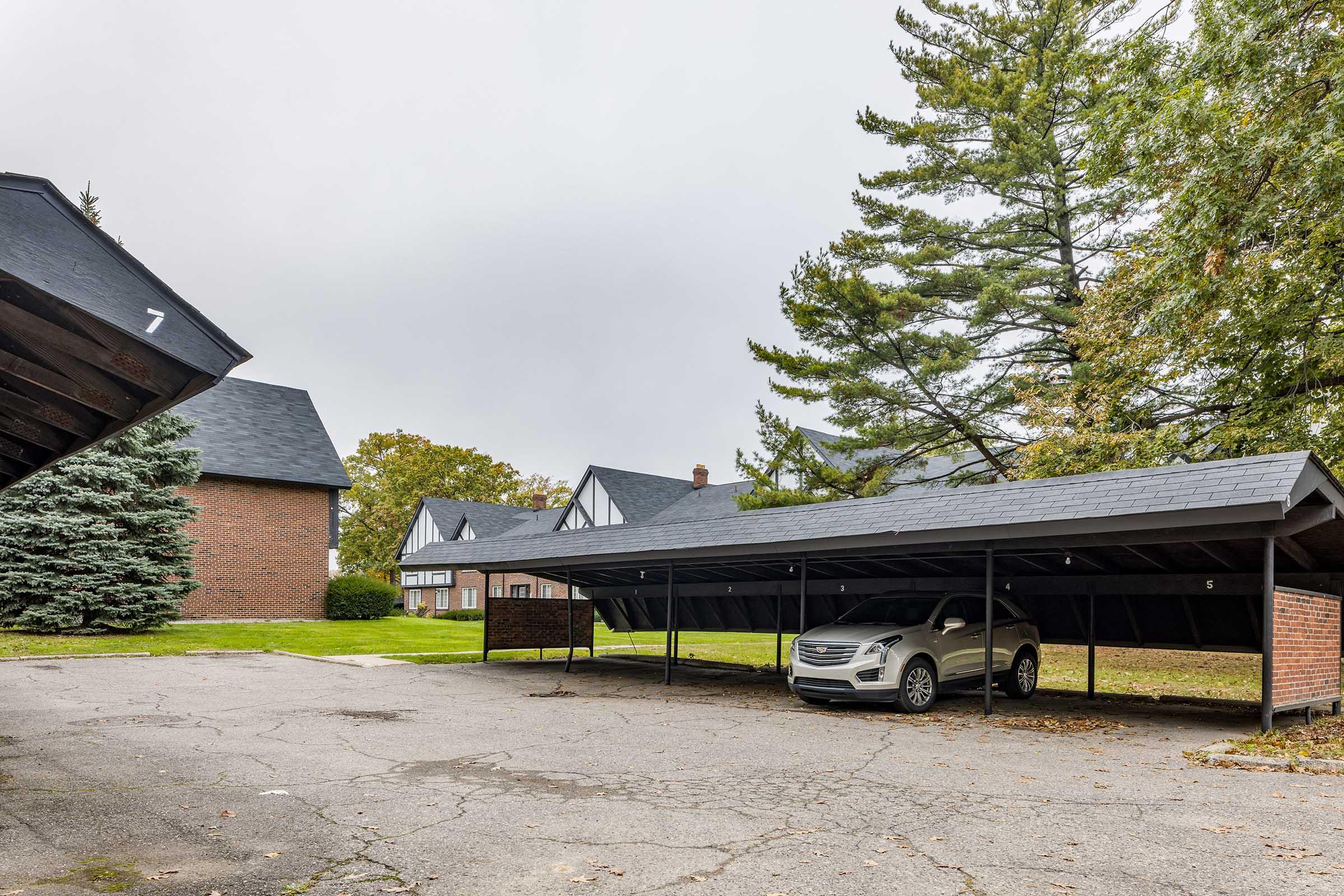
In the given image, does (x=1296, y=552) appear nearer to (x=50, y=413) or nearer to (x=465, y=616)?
(x=50, y=413)

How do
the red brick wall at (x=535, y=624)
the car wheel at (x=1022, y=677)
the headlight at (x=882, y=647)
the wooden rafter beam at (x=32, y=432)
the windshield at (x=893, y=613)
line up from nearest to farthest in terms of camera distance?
1. the wooden rafter beam at (x=32, y=432)
2. the headlight at (x=882, y=647)
3. the windshield at (x=893, y=613)
4. the car wheel at (x=1022, y=677)
5. the red brick wall at (x=535, y=624)

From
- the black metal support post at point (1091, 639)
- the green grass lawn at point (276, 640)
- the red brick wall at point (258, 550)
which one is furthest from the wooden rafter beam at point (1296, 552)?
the red brick wall at point (258, 550)

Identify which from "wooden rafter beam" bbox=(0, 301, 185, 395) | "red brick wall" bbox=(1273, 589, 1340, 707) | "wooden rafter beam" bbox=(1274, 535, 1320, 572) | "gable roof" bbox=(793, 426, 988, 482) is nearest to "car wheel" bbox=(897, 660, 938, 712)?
"red brick wall" bbox=(1273, 589, 1340, 707)

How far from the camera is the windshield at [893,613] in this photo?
13336mm

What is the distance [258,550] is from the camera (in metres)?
34.0

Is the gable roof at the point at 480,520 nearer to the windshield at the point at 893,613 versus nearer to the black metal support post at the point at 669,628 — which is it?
the black metal support post at the point at 669,628

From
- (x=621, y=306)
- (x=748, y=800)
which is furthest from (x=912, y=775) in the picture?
(x=621, y=306)

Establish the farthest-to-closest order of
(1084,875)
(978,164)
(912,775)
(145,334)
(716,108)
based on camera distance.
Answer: (978,164) < (716,108) < (912,775) < (1084,875) < (145,334)

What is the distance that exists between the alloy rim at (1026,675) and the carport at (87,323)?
13.1 m

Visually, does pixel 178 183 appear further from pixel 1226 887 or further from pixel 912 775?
pixel 1226 887

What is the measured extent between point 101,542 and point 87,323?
23442 mm

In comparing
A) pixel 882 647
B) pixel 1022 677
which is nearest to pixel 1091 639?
pixel 1022 677

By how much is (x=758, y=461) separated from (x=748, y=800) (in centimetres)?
2134

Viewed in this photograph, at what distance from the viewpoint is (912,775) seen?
316 inches
